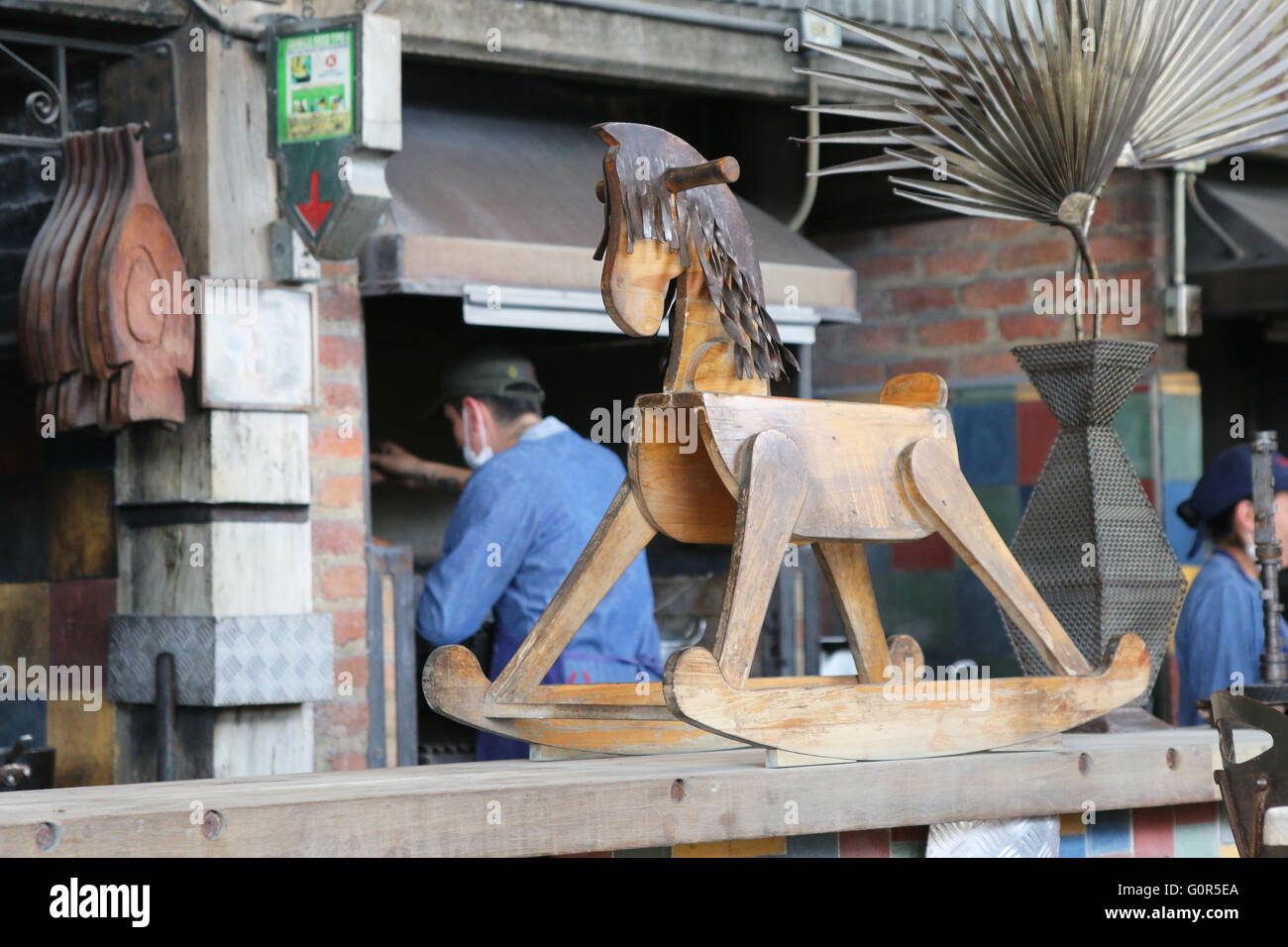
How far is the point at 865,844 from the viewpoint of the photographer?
2.15 metres

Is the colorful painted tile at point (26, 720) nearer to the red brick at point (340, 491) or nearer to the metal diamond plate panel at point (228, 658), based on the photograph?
the metal diamond plate panel at point (228, 658)

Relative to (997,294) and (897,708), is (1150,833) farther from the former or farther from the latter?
(997,294)

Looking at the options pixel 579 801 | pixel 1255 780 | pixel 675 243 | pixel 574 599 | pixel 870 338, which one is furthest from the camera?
pixel 870 338

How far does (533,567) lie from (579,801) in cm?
221

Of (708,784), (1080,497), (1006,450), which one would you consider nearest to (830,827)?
(708,784)

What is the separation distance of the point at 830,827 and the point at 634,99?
140 inches

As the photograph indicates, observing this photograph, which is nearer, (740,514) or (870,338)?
(740,514)

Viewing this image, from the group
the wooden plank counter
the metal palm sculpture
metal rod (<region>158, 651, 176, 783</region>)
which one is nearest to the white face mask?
metal rod (<region>158, 651, 176, 783</region>)

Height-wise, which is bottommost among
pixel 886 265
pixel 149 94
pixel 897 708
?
pixel 897 708

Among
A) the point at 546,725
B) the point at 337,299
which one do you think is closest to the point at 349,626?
the point at 337,299

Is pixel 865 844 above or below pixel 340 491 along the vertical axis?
below

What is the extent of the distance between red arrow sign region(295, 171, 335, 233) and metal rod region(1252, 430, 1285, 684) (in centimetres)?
181

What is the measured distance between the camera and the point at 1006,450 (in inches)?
209
